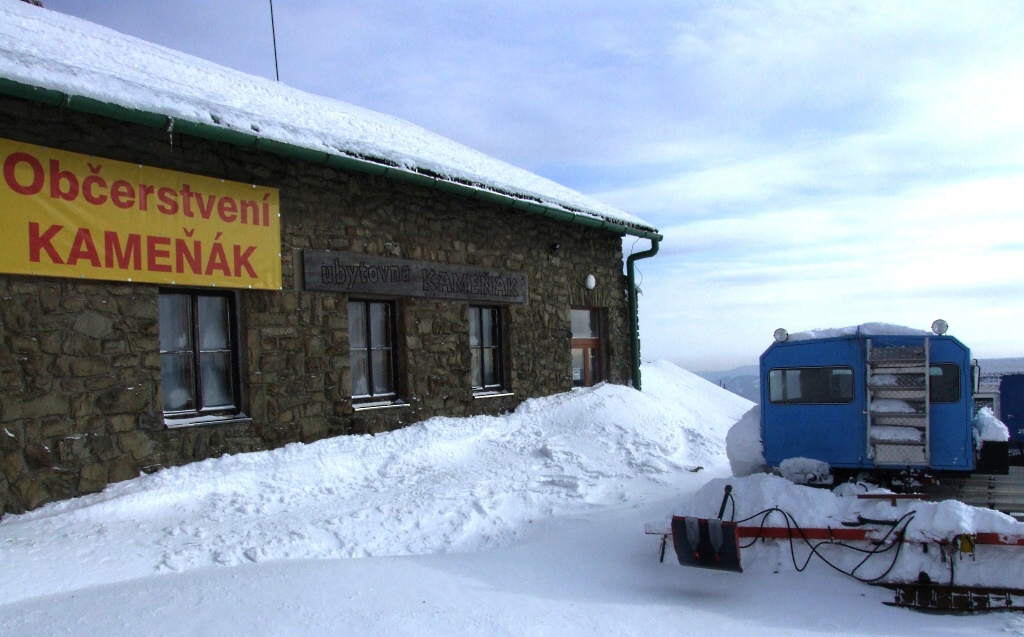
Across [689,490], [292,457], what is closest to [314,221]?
[292,457]

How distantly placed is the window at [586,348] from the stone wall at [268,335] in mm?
688

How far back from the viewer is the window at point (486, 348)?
10922 mm

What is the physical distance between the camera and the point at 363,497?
7305 mm

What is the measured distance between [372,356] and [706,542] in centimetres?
512

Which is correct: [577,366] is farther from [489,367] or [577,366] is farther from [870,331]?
[870,331]

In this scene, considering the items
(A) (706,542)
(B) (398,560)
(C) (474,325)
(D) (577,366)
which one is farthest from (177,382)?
(D) (577,366)

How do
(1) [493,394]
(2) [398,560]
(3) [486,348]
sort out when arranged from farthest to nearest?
(3) [486,348] < (1) [493,394] < (2) [398,560]

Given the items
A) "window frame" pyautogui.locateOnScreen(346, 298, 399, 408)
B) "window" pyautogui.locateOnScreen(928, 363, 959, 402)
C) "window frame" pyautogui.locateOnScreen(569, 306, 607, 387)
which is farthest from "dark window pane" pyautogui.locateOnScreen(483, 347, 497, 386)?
"window" pyautogui.locateOnScreen(928, 363, 959, 402)

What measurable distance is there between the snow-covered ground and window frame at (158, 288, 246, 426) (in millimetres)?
562

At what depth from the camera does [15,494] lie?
19.7ft

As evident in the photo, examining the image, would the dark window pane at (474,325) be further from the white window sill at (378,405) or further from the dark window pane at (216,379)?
the dark window pane at (216,379)

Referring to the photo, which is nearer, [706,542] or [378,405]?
[706,542]

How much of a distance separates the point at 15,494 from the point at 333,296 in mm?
3684

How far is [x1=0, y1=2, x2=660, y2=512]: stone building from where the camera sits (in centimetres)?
625
